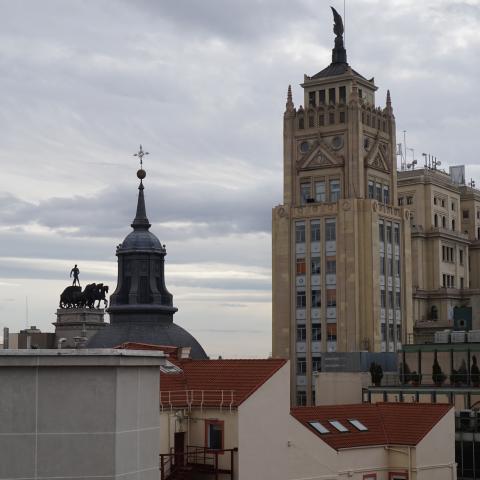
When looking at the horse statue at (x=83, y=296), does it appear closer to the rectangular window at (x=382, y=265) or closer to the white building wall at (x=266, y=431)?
the rectangular window at (x=382, y=265)

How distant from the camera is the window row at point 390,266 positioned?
12438cm

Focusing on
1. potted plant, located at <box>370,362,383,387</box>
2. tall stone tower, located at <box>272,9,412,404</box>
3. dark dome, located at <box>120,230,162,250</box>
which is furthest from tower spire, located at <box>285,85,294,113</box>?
potted plant, located at <box>370,362,383,387</box>

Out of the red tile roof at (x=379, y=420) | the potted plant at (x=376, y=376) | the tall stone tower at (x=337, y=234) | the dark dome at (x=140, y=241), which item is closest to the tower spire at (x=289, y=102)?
the tall stone tower at (x=337, y=234)

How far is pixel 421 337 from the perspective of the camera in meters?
142

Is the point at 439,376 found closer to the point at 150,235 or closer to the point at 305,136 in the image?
the point at 150,235

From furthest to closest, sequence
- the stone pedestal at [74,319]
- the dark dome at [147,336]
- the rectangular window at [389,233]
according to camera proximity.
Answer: the stone pedestal at [74,319], the rectangular window at [389,233], the dark dome at [147,336]

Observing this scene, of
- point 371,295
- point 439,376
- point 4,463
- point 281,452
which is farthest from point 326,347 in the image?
point 4,463

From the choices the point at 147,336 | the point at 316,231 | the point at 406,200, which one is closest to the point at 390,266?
the point at 316,231

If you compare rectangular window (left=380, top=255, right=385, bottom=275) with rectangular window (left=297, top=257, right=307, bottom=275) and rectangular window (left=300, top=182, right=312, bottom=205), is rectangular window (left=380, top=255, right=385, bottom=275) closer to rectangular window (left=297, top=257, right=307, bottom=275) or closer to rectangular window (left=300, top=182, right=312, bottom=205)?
rectangular window (left=297, top=257, right=307, bottom=275)

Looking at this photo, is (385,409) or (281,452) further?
(385,409)

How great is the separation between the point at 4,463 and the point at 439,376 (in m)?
52.6

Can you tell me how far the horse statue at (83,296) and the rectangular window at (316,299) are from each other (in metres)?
37.7

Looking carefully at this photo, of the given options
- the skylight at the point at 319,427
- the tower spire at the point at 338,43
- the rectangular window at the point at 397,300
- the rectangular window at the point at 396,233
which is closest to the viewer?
the skylight at the point at 319,427

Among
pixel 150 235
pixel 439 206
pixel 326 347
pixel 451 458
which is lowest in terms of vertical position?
pixel 451 458
